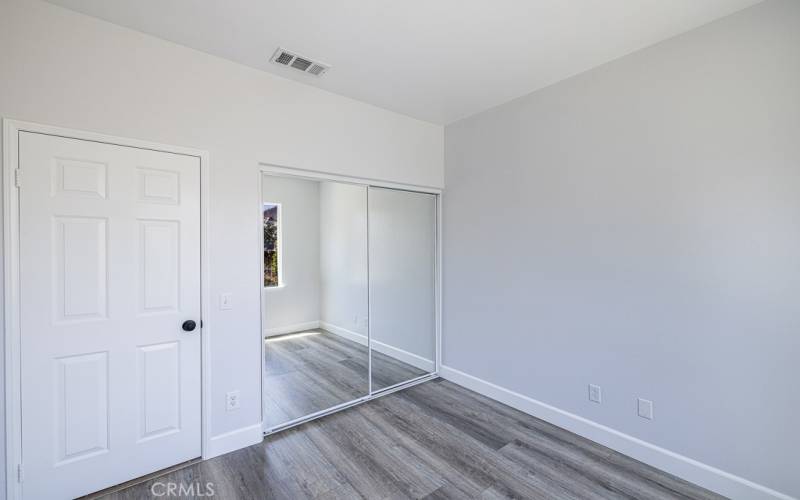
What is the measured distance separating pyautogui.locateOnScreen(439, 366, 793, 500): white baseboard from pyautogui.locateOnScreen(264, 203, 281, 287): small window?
2250 millimetres

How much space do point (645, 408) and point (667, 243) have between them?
1143mm

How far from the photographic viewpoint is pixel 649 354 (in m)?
2.39

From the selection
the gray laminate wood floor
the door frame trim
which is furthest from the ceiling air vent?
the gray laminate wood floor

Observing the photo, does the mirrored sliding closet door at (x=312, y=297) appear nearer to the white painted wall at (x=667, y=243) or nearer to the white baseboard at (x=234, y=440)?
the white baseboard at (x=234, y=440)

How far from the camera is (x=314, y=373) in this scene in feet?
10.4

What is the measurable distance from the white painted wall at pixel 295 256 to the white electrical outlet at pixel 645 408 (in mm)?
2555

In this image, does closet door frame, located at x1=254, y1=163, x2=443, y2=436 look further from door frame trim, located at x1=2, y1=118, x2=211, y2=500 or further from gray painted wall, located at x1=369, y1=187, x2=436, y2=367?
door frame trim, located at x1=2, y1=118, x2=211, y2=500

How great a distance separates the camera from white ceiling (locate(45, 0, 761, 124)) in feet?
6.48

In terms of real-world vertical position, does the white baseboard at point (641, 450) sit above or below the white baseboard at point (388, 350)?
below

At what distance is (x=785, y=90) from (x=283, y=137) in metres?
3.13

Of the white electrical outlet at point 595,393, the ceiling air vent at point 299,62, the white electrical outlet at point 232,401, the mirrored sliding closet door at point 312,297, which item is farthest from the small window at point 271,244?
the white electrical outlet at point 595,393

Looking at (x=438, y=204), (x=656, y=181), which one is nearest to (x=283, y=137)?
(x=438, y=204)

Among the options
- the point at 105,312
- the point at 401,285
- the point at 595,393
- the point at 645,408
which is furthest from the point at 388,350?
the point at 105,312

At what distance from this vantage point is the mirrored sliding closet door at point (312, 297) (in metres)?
2.83
